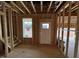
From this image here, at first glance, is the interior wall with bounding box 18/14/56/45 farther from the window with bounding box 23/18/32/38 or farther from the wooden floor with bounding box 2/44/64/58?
the wooden floor with bounding box 2/44/64/58

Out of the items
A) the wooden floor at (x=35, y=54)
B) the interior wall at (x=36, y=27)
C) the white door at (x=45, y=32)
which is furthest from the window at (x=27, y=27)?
the wooden floor at (x=35, y=54)

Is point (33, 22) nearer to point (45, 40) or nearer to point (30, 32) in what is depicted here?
point (30, 32)

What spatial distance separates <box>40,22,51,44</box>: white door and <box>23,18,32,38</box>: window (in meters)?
0.83

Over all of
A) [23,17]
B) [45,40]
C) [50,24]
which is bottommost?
[45,40]

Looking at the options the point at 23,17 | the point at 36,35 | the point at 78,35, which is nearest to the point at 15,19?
the point at 23,17

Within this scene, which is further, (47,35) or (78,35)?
(47,35)

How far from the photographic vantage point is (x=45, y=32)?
764cm

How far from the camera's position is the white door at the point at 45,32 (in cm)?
760

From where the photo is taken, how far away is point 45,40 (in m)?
7.68

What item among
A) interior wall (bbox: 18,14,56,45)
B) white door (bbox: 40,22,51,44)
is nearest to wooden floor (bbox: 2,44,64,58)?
white door (bbox: 40,22,51,44)

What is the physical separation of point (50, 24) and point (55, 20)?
1.41ft

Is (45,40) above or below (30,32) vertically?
below

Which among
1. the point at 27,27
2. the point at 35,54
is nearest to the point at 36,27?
the point at 27,27

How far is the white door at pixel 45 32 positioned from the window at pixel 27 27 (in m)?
0.83
